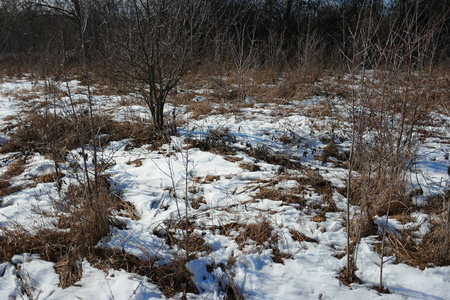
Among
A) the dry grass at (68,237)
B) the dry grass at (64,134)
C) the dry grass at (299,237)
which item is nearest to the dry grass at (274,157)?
the dry grass at (299,237)

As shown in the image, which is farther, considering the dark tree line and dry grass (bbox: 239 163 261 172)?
dry grass (bbox: 239 163 261 172)

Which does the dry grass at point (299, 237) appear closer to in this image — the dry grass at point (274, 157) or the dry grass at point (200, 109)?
the dry grass at point (274, 157)

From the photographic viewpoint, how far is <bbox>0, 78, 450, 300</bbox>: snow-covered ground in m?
1.90

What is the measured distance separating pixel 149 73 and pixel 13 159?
2183 millimetres

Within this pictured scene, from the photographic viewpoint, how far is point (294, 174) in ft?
10.8

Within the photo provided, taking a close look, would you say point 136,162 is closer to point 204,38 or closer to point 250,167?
point 250,167

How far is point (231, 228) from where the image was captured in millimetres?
2492

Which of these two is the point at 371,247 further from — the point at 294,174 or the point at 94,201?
the point at 94,201

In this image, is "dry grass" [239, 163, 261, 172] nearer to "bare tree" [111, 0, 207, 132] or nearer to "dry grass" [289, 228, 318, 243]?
"dry grass" [289, 228, 318, 243]

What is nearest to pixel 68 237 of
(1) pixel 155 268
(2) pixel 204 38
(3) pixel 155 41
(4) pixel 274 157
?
(1) pixel 155 268

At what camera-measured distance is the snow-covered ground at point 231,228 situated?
190 cm

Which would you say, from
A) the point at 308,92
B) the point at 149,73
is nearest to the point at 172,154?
the point at 149,73

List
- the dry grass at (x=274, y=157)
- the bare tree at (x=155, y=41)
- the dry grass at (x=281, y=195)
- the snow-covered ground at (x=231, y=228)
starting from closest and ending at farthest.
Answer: the snow-covered ground at (x=231, y=228)
the dry grass at (x=281, y=195)
the dry grass at (x=274, y=157)
the bare tree at (x=155, y=41)

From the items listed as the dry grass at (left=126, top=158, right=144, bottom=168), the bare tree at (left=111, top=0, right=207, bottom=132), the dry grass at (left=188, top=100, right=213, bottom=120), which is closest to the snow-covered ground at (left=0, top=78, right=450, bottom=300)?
the dry grass at (left=126, top=158, right=144, bottom=168)
